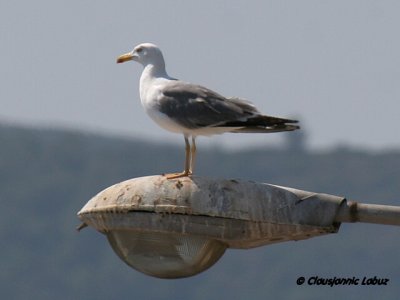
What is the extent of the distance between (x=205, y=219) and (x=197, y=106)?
11.0ft

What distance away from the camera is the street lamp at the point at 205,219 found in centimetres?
1173

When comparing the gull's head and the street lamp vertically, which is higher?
the gull's head

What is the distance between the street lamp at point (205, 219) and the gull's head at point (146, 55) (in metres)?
4.25

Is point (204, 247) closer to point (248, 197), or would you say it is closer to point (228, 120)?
point (248, 197)

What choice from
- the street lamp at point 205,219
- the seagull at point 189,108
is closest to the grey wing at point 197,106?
the seagull at point 189,108

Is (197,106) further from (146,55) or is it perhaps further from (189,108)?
(146,55)

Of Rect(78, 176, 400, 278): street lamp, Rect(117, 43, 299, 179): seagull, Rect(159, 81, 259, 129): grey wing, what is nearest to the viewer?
Rect(78, 176, 400, 278): street lamp

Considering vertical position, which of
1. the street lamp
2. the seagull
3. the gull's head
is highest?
the gull's head

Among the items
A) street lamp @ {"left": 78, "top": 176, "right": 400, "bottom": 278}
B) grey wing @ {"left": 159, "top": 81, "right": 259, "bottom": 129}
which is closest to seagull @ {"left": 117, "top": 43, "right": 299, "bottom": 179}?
grey wing @ {"left": 159, "top": 81, "right": 259, "bottom": 129}

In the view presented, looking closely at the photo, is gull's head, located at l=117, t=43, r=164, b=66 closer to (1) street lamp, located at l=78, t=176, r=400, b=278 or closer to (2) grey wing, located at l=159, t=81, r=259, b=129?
(2) grey wing, located at l=159, t=81, r=259, b=129

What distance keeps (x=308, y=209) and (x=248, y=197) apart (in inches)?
15.4

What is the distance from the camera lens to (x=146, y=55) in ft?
53.3

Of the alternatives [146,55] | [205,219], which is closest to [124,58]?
[146,55]

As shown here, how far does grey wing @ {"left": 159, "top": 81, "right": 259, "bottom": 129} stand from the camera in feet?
47.7
